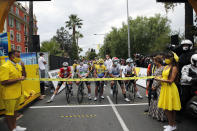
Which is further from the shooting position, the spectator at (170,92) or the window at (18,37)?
the window at (18,37)

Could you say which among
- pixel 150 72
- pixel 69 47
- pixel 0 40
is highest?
pixel 69 47

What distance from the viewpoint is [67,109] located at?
6.67 meters

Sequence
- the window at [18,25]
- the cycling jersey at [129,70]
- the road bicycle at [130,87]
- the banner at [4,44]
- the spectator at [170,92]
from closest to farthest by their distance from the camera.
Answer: the spectator at [170,92]
the banner at [4,44]
the cycling jersey at [129,70]
the road bicycle at [130,87]
the window at [18,25]

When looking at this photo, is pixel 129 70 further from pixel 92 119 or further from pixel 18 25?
pixel 18 25

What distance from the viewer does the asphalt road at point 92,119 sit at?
4645mm

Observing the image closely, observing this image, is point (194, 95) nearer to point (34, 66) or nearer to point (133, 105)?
point (133, 105)

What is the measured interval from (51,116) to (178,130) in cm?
385

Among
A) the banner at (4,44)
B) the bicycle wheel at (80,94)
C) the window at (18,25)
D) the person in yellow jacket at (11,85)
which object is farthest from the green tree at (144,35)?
the person in yellow jacket at (11,85)

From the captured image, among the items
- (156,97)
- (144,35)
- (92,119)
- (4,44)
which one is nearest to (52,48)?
(144,35)

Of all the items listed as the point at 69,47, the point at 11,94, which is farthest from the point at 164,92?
the point at 69,47

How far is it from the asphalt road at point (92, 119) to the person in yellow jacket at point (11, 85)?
818 mm

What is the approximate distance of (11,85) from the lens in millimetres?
4086

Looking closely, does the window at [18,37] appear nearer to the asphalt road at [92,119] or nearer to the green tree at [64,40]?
the green tree at [64,40]

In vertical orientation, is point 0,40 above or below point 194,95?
above
